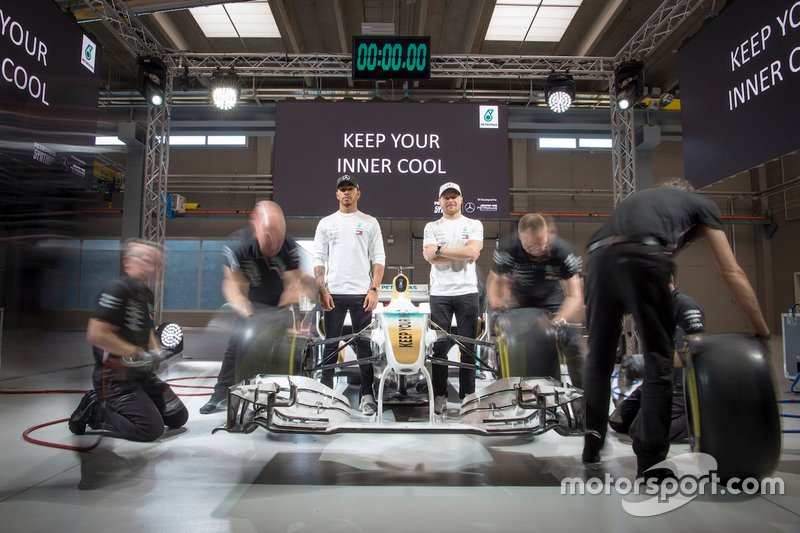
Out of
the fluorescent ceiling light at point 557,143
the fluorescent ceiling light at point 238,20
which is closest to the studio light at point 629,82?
the fluorescent ceiling light at point 238,20

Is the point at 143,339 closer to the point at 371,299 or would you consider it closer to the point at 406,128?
the point at 371,299

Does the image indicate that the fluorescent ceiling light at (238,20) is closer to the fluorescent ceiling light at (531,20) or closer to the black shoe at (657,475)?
the fluorescent ceiling light at (531,20)

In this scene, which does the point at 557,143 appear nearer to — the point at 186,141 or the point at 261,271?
the point at 186,141

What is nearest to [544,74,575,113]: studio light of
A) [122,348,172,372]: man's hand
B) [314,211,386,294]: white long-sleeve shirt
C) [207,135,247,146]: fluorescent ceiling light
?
[314,211,386,294]: white long-sleeve shirt

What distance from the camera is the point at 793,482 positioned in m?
2.19

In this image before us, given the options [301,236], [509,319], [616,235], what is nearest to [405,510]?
[509,319]

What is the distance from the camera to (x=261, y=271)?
140 inches

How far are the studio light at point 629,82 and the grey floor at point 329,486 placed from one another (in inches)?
225

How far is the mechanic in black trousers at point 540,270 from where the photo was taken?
120 inches

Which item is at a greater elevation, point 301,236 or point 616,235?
point 301,236

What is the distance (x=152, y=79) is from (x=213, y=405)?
5.99 metres

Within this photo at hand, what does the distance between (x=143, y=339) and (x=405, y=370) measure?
68.6 inches

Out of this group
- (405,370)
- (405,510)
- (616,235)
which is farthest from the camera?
(405,370)

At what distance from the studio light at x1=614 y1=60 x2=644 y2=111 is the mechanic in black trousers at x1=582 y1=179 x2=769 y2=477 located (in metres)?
5.87
